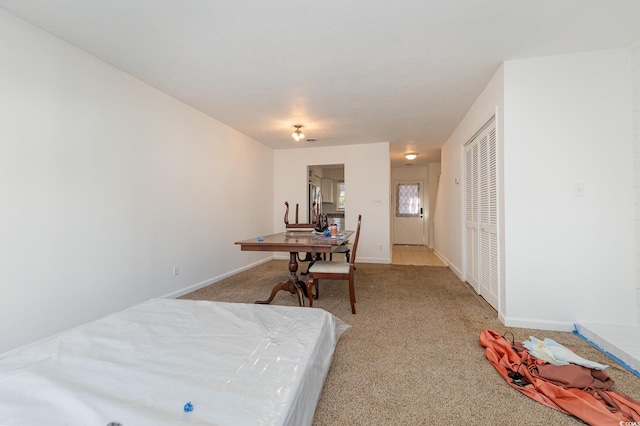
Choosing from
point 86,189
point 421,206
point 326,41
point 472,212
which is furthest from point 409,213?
point 86,189

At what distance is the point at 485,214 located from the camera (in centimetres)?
310

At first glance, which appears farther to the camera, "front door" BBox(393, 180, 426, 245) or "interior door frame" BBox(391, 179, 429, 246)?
"front door" BBox(393, 180, 426, 245)

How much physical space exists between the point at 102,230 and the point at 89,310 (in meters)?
0.71

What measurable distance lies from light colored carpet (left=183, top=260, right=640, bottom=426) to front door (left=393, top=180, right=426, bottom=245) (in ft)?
16.1

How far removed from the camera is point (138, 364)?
1.13 meters

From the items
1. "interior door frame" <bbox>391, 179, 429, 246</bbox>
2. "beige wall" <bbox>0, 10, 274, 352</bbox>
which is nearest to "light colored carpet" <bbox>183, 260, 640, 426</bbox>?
"beige wall" <bbox>0, 10, 274, 352</bbox>

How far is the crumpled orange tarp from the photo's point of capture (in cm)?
129

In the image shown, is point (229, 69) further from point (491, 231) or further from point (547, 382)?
point (547, 382)

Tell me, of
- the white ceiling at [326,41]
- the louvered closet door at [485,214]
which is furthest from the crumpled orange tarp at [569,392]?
the white ceiling at [326,41]

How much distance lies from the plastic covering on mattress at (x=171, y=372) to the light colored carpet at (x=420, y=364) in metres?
0.29

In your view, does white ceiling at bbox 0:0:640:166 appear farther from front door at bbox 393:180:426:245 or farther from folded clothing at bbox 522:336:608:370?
front door at bbox 393:180:426:245

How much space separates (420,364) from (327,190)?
661 centimetres

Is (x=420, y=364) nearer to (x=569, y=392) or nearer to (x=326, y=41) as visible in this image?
(x=569, y=392)

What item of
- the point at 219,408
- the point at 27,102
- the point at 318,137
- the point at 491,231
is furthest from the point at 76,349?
the point at 318,137
